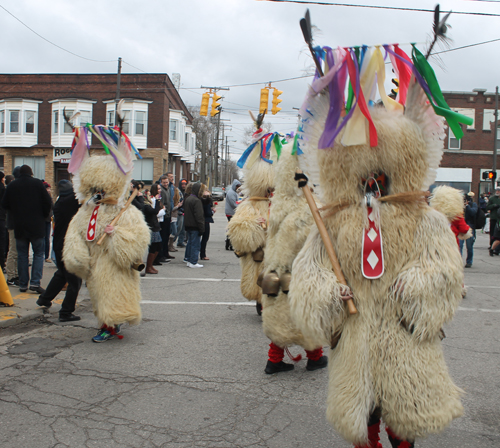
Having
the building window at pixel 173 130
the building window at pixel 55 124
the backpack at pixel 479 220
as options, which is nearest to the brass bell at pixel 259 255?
the backpack at pixel 479 220

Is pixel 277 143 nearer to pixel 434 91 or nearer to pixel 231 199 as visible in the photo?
pixel 434 91

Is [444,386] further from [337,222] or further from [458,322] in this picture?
[458,322]

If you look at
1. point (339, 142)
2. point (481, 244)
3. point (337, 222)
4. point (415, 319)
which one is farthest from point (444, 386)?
point (481, 244)

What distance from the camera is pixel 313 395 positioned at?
12.5 ft

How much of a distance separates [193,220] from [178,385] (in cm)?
619

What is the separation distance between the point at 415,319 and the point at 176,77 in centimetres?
4296

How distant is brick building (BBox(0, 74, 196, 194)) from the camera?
112 ft

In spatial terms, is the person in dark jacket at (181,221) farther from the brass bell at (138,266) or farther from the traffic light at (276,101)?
the brass bell at (138,266)

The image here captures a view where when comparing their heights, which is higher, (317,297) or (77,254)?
(317,297)

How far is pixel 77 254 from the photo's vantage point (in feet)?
16.1

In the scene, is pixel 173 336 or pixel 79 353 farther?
A: pixel 173 336

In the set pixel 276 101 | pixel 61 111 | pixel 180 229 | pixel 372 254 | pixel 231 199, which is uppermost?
pixel 61 111

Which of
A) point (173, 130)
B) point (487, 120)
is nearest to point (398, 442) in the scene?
point (487, 120)

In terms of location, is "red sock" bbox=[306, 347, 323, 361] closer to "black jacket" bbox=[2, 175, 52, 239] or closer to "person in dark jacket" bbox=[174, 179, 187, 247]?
"black jacket" bbox=[2, 175, 52, 239]
